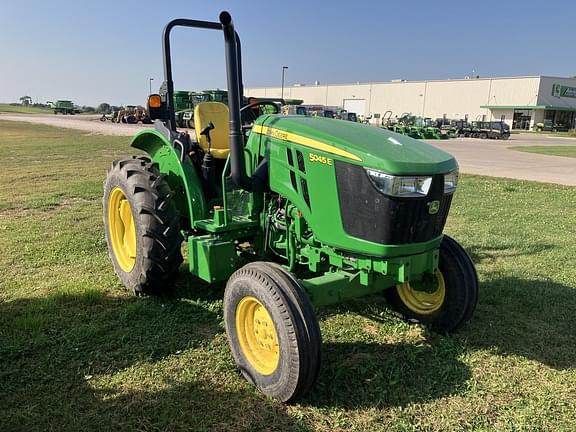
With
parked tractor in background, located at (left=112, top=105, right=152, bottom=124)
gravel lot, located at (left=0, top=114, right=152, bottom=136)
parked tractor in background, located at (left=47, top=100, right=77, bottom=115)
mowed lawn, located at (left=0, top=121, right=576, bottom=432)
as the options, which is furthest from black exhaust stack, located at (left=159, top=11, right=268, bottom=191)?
parked tractor in background, located at (left=47, top=100, right=77, bottom=115)

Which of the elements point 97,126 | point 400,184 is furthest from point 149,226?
point 97,126

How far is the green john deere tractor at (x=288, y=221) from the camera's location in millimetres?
2807

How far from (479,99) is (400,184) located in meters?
62.8

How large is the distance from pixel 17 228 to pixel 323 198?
190 inches

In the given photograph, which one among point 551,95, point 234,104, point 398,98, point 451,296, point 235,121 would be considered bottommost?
point 451,296

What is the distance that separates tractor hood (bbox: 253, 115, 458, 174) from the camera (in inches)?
110

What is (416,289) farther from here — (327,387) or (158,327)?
(158,327)

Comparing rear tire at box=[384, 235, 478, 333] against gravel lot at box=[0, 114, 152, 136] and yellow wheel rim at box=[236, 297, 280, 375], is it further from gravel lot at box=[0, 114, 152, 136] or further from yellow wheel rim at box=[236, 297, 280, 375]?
gravel lot at box=[0, 114, 152, 136]

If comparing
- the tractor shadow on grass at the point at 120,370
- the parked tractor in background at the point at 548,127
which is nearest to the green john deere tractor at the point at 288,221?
the tractor shadow on grass at the point at 120,370

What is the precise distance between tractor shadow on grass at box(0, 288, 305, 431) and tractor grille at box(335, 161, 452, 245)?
1142mm

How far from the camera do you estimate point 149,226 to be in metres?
3.80

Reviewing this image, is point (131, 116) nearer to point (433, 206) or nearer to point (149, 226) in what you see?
point (149, 226)

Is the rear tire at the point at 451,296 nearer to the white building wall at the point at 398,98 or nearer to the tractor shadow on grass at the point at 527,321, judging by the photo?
the tractor shadow on grass at the point at 527,321

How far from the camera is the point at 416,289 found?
3783 mm
